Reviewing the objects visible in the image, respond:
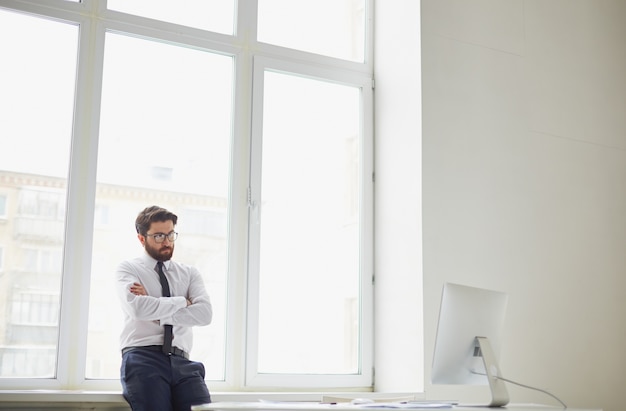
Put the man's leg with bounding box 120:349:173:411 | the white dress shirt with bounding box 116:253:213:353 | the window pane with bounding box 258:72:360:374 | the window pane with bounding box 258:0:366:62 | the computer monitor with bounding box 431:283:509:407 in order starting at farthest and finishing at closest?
the window pane with bounding box 258:0:366:62 → the window pane with bounding box 258:72:360:374 → the white dress shirt with bounding box 116:253:213:353 → the man's leg with bounding box 120:349:173:411 → the computer monitor with bounding box 431:283:509:407

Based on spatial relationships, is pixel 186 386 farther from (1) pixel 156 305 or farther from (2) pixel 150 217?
(2) pixel 150 217

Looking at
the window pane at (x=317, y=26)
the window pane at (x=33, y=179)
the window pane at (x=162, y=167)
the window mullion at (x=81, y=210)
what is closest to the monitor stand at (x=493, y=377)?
the window pane at (x=162, y=167)

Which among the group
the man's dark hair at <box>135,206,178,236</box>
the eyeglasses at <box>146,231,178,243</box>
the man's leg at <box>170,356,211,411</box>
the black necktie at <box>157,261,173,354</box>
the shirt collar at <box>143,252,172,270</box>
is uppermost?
the man's dark hair at <box>135,206,178,236</box>

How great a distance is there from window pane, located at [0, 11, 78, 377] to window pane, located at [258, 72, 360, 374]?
1.10 meters

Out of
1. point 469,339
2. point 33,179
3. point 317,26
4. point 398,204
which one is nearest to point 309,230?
point 398,204

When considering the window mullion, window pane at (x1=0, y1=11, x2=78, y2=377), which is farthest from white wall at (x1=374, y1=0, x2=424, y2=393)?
window pane at (x1=0, y1=11, x2=78, y2=377)

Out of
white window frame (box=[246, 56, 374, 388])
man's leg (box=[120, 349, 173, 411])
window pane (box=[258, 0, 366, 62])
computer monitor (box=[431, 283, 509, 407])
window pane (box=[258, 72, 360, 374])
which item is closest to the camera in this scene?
computer monitor (box=[431, 283, 509, 407])

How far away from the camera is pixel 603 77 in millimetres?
5180

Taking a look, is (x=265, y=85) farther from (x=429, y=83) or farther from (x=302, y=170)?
(x=429, y=83)

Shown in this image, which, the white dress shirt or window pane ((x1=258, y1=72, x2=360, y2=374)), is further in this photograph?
window pane ((x1=258, y1=72, x2=360, y2=374))

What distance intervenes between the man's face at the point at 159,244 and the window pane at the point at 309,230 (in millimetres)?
734

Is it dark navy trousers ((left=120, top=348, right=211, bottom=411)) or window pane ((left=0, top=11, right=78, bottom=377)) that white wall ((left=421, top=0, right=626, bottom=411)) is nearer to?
dark navy trousers ((left=120, top=348, right=211, bottom=411))

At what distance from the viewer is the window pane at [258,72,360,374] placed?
4484mm

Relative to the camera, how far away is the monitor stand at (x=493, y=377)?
304 centimetres
